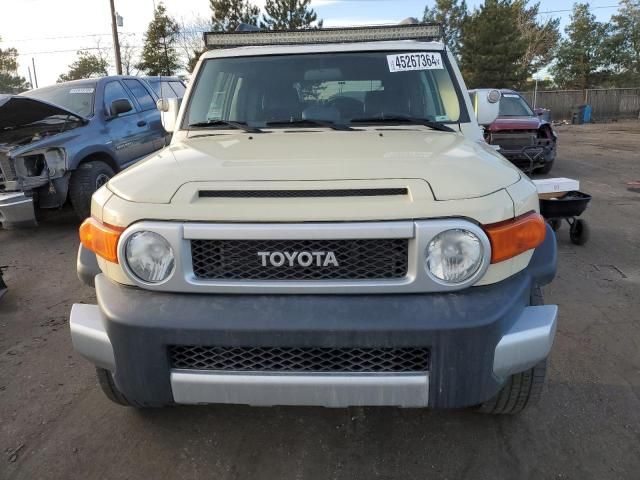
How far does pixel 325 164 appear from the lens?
7.04ft

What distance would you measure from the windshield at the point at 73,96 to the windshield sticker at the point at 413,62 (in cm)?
523

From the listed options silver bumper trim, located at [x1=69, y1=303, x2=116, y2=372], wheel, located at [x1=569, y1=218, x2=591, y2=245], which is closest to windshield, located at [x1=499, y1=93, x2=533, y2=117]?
wheel, located at [x1=569, y1=218, x2=591, y2=245]

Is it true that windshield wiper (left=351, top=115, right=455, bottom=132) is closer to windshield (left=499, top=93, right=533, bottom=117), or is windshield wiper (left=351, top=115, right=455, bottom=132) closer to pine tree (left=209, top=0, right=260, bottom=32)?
windshield (left=499, top=93, right=533, bottom=117)

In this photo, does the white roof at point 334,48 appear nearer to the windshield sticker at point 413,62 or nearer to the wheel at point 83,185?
the windshield sticker at point 413,62

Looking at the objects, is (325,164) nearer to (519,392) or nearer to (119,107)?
(519,392)

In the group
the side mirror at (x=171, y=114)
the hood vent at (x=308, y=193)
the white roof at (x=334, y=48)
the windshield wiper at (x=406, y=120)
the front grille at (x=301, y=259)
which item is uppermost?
the white roof at (x=334, y=48)

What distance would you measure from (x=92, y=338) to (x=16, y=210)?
4.38 metres

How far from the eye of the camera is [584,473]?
2.22 metres

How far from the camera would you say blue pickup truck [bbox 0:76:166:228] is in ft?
19.2

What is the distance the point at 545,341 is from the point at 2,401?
2.89m

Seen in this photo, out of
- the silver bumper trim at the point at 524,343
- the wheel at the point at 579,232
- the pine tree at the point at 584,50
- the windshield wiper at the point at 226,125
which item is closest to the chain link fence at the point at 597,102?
the pine tree at the point at 584,50

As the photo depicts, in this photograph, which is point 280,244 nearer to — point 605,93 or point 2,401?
point 2,401

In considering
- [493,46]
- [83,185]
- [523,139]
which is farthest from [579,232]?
[493,46]

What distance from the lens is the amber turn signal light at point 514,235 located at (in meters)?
1.94
